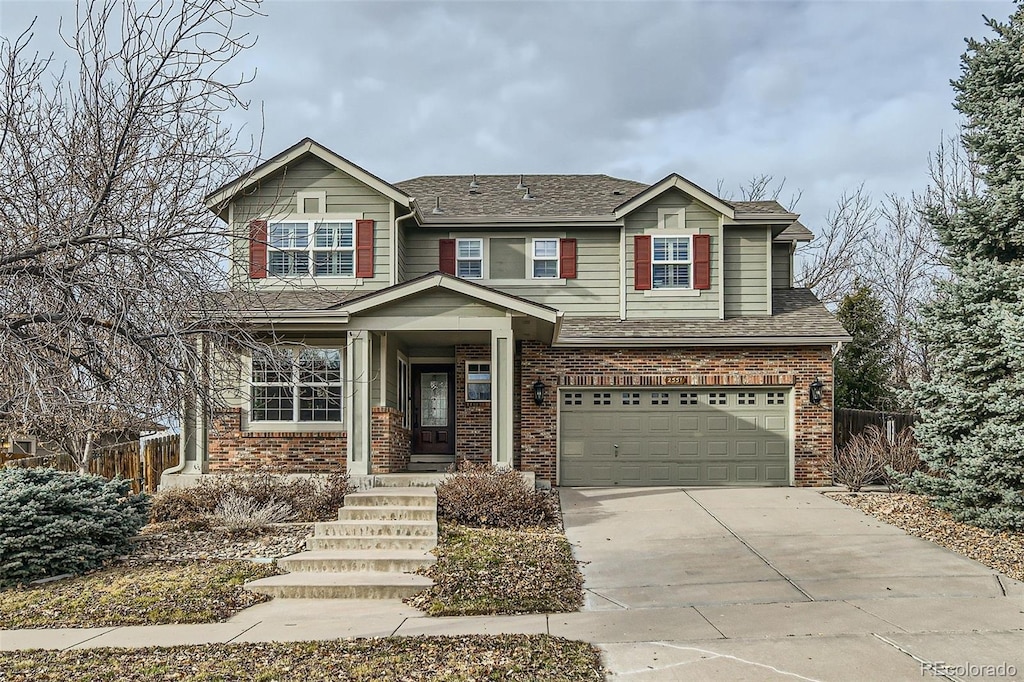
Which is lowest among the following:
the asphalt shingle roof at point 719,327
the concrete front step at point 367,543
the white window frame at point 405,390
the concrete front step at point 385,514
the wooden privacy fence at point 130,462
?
the concrete front step at point 367,543

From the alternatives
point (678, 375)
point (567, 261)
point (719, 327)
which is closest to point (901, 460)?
point (719, 327)

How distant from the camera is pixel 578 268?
693 inches

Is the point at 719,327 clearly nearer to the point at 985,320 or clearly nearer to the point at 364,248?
the point at 985,320

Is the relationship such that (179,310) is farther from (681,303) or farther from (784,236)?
(784,236)

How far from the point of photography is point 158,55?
243 inches

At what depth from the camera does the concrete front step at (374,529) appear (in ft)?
37.1

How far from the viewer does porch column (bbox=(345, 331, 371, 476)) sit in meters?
14.2

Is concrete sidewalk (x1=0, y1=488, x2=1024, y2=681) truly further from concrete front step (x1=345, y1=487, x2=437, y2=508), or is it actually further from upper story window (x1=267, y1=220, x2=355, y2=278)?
upper story window (x1=267, y1=220, x2=355, y2=278)

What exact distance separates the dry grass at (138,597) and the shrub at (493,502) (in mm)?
2915

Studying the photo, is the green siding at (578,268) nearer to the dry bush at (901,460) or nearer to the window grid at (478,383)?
the window grid at (478,383)

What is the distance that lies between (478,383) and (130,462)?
20.8ft

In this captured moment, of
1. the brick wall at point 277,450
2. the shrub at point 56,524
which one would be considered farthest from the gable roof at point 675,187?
the shrub at point 56,524

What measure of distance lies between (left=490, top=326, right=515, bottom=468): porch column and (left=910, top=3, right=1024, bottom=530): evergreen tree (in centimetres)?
612

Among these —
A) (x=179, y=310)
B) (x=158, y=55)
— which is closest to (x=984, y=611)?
(x=179, y=310)
